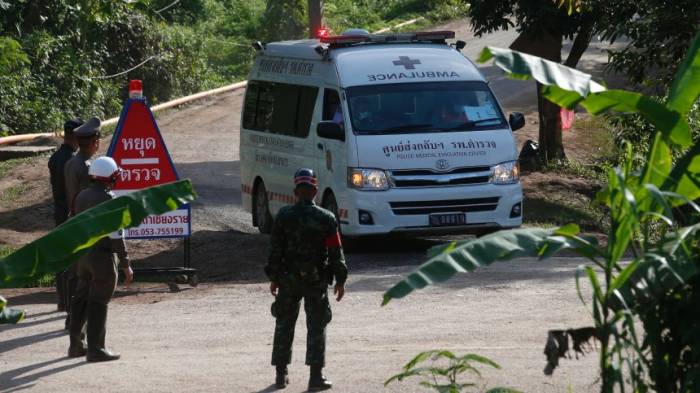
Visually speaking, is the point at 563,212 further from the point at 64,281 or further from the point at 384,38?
the point at 64,281

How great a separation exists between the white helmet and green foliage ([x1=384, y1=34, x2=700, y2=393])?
165 inches

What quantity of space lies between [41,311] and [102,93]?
17.0 m

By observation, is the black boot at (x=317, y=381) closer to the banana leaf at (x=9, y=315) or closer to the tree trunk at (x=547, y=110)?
the banana leaf at (x=9, y=315)

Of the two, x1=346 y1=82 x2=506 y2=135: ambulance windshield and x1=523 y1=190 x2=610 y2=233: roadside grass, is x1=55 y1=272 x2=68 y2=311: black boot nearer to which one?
x1=346 y1=82 x2=506 y2=135: ambulance windshield

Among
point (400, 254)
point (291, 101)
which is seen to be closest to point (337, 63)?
point (291, 101)

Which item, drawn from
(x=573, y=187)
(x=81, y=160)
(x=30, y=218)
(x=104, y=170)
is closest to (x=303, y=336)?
(x=104, y=170)

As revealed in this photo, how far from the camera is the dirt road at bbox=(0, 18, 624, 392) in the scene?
8.98 meters

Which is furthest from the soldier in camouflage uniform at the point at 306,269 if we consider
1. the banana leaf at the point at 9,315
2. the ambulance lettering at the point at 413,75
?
the ambulance lettering at the point at 413,75

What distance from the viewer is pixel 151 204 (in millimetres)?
6180

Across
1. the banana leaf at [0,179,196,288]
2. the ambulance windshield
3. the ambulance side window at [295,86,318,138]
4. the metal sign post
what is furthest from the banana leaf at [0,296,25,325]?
the ambulance side window at [295,86,318,138]

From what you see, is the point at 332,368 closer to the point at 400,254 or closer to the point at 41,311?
the point at 41,311

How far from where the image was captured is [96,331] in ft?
31.6

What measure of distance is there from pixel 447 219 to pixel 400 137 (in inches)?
42.0

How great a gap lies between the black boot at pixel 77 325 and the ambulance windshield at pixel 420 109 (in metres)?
5.17
